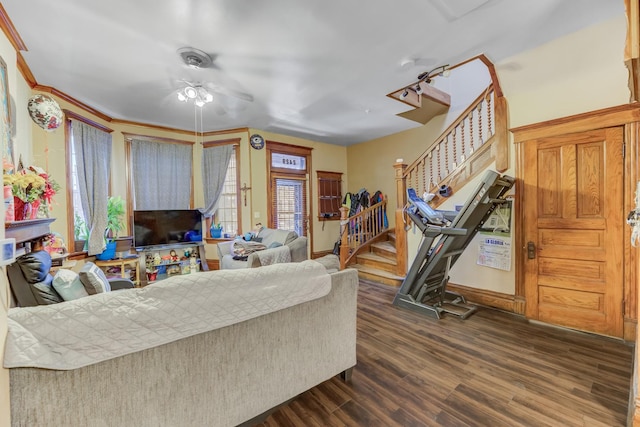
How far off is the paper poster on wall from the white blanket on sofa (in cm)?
287

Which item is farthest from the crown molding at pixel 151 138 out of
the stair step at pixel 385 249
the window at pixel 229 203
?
the stair step at pixel 385 249

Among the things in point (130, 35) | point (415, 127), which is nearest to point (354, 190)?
point (415, 127)

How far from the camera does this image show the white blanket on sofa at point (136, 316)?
106 centimetres

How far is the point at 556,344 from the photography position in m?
2.45

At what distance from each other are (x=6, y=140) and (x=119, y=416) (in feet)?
8.67

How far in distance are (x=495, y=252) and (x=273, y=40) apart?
3520 mm

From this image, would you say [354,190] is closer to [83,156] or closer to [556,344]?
[556,344]

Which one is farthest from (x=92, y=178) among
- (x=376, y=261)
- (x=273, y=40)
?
(x=376, y=261)

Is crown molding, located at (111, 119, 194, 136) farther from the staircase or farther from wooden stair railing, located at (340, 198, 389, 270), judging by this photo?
the staircase

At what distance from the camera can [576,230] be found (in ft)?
8.80

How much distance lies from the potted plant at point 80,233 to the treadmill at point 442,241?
4.74 m

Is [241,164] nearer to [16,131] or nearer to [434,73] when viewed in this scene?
[16,131]

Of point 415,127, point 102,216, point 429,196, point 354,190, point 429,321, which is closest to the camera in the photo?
point 429,321

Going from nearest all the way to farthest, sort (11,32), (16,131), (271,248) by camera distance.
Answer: (11,32)
(16,131)
(271,248)
